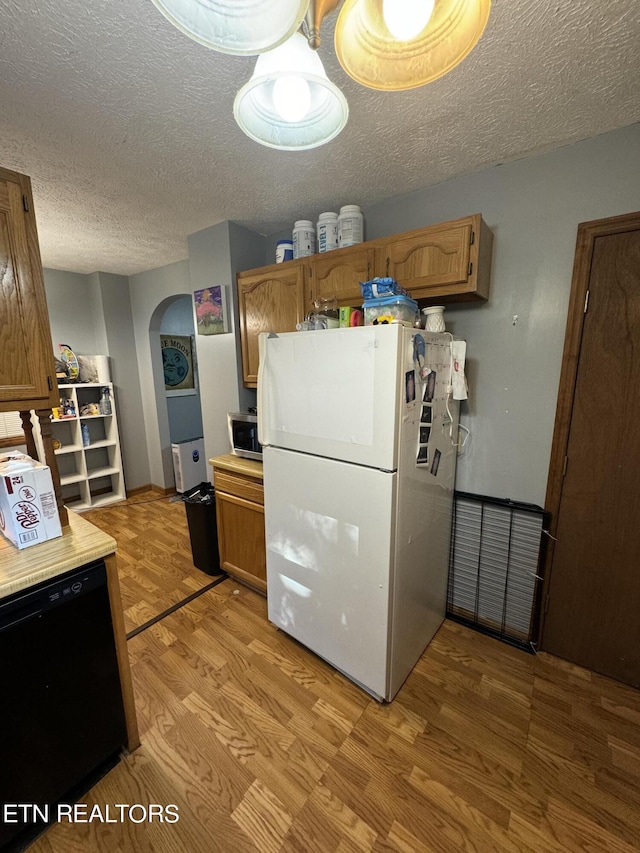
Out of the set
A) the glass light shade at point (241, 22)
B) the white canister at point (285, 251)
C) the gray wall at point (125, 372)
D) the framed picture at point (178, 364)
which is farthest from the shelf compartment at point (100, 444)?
the glass light shade at point (241, 22)

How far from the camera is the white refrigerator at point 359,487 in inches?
51.8

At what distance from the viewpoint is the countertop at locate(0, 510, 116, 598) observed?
1.01 metres

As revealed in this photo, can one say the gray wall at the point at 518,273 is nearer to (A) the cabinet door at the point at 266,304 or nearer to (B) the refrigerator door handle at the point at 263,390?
(A) the cabinet door at the point at 266,304

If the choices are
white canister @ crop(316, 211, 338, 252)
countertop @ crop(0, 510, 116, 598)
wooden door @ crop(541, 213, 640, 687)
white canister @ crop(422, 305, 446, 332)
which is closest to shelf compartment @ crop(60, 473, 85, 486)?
countertop @ crop(0, 510, 116, 598)

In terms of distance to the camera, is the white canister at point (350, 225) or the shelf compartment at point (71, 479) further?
the shelf compartment at point (71, 479)

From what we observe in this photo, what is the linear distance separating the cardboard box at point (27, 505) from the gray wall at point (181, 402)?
2896mm

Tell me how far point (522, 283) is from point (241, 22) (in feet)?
5.19

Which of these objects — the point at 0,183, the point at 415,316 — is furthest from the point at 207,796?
the point at 0,183

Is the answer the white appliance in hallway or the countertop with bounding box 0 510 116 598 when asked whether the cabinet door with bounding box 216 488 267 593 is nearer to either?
the countertop with bounding box 0 510 116 598

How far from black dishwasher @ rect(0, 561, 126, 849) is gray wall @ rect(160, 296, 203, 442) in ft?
10.0

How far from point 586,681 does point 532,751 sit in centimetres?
54

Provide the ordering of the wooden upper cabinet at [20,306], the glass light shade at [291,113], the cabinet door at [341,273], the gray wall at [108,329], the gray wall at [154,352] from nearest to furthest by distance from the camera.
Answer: the glass light shade at [291,113] → the wooden upper cabinet at [20,306] → the cabinet door at [341,273] → the gray wall at [154,352] → the gray wall at [108,329]

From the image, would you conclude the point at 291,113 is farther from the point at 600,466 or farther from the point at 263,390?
the point at 600,466

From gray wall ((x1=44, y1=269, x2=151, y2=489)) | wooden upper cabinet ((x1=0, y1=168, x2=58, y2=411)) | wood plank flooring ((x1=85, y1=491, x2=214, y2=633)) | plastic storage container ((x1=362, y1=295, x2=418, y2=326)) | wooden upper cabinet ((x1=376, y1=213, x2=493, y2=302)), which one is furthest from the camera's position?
gray wall ((x1=44, y1=269, x2=151, y2=489))
